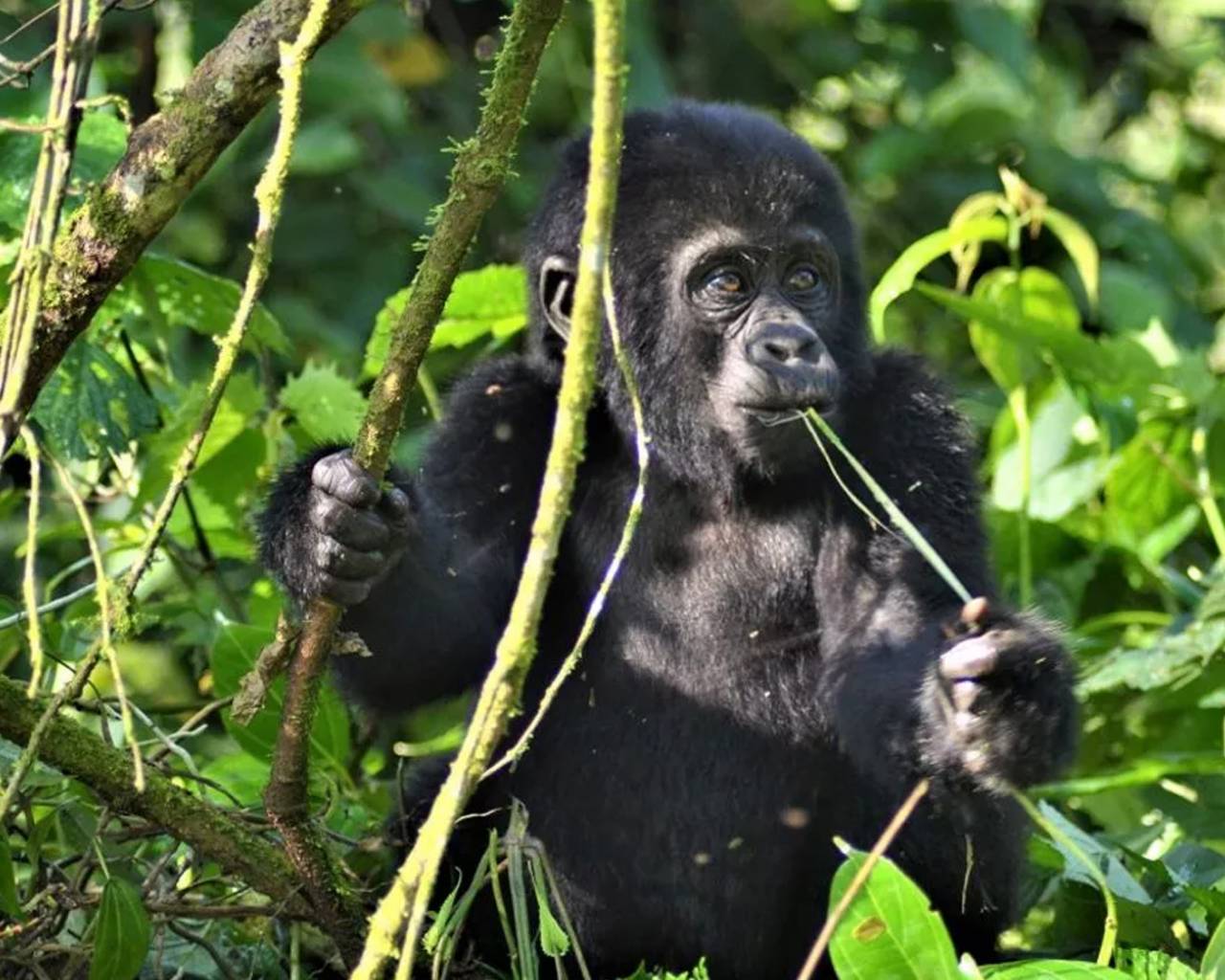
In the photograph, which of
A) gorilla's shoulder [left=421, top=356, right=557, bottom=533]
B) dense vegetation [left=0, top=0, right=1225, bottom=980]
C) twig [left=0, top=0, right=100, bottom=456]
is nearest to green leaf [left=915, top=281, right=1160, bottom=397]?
dense vegetation [left=0, top=0, right=1225, bottom=980]

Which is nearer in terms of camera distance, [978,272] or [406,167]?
[406,167]

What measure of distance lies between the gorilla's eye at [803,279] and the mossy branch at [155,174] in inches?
48.0

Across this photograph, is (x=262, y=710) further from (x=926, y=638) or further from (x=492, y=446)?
(x=926, y=638)

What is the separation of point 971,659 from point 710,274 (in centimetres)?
111

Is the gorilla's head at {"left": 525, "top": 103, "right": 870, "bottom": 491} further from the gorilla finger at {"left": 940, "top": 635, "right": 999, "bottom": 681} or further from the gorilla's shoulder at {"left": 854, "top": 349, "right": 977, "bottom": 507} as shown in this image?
the gorilla finger at {"left": 940, "top": 635, "right": 999, "bottom": 681}

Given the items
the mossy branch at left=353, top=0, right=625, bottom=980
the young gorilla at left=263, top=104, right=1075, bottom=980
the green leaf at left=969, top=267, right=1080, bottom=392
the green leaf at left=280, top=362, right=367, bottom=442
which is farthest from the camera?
the green leaf at left=969, top=267, right=1080, bottom=392

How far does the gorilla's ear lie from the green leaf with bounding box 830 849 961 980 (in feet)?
4.98

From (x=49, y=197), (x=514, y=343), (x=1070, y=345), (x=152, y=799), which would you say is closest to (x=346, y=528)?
(x=152, y=799)

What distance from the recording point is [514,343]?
16.0 ft

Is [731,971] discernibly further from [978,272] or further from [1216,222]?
[1216,222]

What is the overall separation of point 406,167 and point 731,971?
155 inches

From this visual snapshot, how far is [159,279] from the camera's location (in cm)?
400

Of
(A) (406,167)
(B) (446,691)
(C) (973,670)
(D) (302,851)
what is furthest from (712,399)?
(A) (406,167)

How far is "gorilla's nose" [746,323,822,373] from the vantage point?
136 inches
